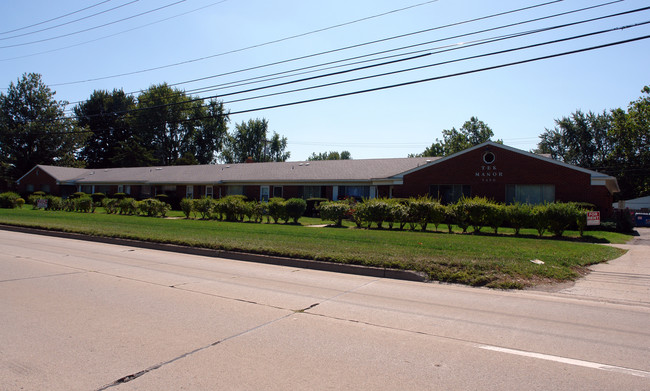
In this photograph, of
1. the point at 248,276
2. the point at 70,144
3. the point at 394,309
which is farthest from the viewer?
the point at 70,144

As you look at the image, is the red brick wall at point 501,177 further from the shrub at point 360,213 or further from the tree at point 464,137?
the tree at point 464,137

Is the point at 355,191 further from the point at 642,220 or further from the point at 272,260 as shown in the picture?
the point at 642,220

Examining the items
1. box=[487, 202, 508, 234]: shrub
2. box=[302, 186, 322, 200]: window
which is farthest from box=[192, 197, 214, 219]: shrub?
box=[487, 202, 508, 234]: shrub

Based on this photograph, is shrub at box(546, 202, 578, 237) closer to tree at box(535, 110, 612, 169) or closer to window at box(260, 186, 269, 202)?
window at box(260, 186, 269, 202)

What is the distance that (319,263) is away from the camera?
10.1 m

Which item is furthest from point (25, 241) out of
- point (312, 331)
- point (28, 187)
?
point (28, 187)

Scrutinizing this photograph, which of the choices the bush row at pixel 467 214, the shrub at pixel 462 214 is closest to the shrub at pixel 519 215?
the bush row at pixel 467 214

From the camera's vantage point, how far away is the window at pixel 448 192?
25344 millimetres

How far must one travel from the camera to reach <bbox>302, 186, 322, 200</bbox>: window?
102 feet

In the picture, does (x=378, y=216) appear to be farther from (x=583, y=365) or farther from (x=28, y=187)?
(x=28, y=187)

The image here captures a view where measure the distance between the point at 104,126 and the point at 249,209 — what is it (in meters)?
60.2

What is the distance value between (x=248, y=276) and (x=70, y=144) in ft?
219

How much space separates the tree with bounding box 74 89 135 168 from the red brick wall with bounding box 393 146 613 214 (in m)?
59.8

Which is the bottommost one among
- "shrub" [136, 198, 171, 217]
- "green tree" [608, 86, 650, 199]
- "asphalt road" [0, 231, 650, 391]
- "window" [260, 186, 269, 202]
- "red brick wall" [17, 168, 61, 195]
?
"asphalt road" [0, 231, 650, 391]
